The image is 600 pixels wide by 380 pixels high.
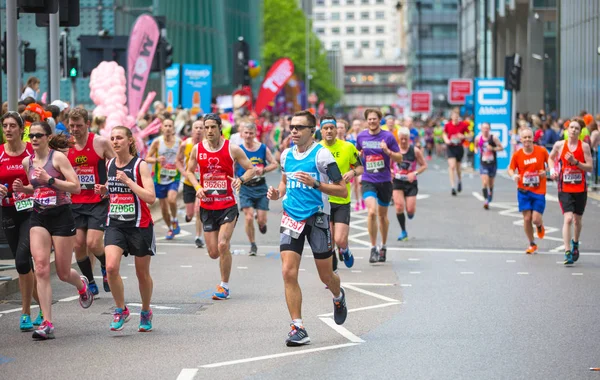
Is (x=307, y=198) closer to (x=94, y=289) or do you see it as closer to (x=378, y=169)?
(x=94, y=289)

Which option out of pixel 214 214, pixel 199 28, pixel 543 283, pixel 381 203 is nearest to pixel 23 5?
pixel 214 214

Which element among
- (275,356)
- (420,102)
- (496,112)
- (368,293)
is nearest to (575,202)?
(368,293)

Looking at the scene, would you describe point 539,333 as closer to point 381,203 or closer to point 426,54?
point 381,203

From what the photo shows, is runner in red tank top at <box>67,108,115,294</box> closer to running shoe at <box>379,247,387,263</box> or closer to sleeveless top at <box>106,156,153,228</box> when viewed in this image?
sleeveless top at <box>106,156,153,228</box>

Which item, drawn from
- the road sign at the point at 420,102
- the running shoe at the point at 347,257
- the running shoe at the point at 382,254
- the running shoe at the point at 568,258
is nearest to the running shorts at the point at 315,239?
the running shoe at the point at 347,257

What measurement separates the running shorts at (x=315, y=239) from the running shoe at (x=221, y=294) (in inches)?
97.9

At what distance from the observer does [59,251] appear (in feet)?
32.4

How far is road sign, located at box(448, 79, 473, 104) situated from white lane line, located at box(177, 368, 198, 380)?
2208 inches

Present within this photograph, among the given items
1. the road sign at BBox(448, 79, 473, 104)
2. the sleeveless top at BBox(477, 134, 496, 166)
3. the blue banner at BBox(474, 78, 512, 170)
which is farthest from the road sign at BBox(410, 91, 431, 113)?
the sleeveless top at BBox(477, 134, 496, 166)

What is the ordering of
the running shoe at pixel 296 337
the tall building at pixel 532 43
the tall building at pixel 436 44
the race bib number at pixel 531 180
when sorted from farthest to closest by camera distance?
the tall building at pixel 436 44 < the tall building at pixel 532 43 < the race bib number at pixel 531 180 < the running shoe at pixel 296 337

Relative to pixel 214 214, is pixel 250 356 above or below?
below

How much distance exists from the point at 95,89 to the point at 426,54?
140 meters

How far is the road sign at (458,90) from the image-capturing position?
63.6m

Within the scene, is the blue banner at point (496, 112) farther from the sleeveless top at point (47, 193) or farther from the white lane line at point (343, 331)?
the sleeveless top at point (47, 193)
